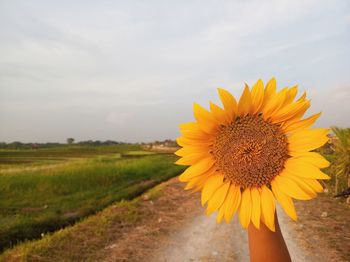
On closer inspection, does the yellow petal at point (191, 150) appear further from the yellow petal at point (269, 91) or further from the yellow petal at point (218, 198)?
the yellow petal at point (269, 91)

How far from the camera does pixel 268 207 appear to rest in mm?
1573

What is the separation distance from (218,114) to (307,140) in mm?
451

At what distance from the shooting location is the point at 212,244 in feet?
18.4

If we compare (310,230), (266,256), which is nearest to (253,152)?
(266,256)

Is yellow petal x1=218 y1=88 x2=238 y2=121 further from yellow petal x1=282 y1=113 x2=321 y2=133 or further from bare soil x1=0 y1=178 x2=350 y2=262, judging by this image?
bare soil x1=0 y1=178 x2=350 y2=262

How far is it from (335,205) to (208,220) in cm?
371

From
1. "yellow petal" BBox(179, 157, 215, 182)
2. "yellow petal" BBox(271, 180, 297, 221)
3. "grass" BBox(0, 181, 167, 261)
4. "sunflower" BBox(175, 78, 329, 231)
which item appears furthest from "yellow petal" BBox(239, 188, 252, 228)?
"grass" BBox(0, 181, 167, 261)

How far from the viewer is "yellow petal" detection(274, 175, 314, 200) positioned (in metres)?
1.49

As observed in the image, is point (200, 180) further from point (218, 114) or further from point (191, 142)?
point (218, 114)

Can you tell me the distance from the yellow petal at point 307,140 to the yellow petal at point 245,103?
0.86ft

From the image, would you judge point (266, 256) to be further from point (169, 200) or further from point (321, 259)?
point (169, 200)

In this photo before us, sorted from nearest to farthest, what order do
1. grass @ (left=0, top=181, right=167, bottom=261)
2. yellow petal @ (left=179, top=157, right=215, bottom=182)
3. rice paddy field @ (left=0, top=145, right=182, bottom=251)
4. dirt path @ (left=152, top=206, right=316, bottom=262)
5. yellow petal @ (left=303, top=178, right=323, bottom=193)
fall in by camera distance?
yellow petal @ (left=303, top=178, right=323, bottom=193) < yellow petal @ (left=179, top=157, right=215, bottom=182) < dirt path @ (left=152, top=206, right=316, bottom=262) < grass @ (left=0, top=181, right=167, bottom=261) < rice paddy field @ (left=0, top=145, right=182, bottom=251)

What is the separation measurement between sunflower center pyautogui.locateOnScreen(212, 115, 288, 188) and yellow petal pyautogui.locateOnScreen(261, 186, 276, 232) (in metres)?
0.05

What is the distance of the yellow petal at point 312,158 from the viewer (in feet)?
4.88
